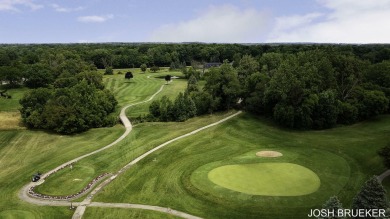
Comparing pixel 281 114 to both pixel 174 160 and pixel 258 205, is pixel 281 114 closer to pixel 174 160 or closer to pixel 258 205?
pixel 174 160

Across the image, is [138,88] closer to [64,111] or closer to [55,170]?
[64,111]

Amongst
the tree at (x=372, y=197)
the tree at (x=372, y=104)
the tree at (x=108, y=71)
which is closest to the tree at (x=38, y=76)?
the tree at (x=108, y=71)

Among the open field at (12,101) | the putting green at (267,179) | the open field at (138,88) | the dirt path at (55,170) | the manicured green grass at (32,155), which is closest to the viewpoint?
the manicured green grass at (32,155)

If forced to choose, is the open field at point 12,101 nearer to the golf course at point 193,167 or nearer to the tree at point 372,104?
the golf course at point 193,167

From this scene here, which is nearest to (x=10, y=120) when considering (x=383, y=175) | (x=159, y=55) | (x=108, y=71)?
(x=108, y=71)

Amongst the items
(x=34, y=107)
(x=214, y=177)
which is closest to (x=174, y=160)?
(x=214, y=177)
